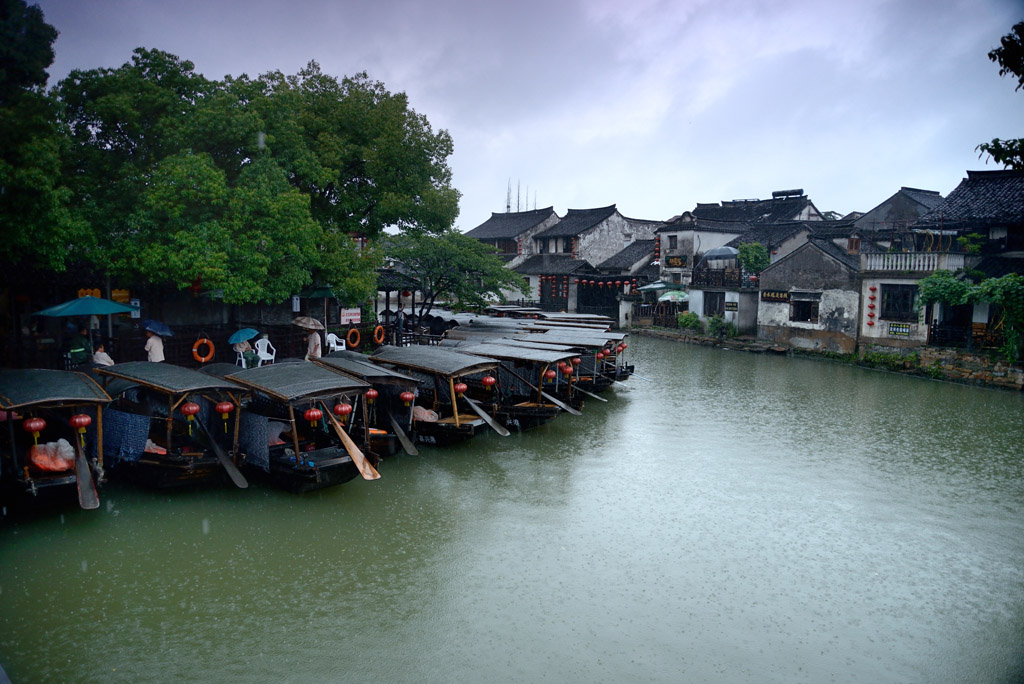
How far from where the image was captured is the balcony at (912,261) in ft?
77.6

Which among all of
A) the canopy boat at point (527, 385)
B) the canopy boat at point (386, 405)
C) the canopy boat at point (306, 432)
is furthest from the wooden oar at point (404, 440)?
the canopy boat at point (527, 385)

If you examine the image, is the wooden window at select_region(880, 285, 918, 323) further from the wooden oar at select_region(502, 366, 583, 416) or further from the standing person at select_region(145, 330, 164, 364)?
the standing person at select_region(145, 330, 164, 364)

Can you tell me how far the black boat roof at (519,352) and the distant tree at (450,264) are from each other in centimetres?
518

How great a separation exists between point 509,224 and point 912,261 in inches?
1276

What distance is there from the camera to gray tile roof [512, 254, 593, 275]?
4350cm

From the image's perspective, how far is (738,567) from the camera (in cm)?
899

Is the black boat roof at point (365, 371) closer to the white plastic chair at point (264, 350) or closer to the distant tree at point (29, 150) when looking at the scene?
the white plastic chair at point (264, 350)

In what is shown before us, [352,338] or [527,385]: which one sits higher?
[352,338]

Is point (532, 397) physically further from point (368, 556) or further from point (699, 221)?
point (699, 221)

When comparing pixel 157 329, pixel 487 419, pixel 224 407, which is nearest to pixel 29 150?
pixel 157 329

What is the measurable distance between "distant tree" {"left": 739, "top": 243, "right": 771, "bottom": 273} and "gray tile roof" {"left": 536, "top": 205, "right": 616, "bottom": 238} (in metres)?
13.9

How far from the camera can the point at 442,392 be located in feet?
49.2

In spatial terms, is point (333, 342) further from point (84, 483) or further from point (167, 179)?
point (84, 483)

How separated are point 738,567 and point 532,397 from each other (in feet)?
26.2
